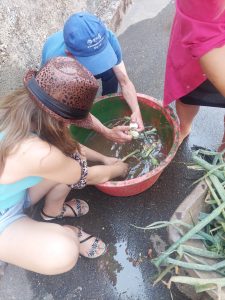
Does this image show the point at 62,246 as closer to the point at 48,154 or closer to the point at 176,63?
the point at 48,154

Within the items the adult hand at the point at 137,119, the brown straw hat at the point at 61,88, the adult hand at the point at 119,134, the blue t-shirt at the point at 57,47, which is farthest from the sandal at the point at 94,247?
the blue t-shirt at the point at 57,47

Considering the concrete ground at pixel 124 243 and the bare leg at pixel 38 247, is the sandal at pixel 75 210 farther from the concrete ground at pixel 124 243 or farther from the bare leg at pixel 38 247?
the bare leg at pixel 38 247

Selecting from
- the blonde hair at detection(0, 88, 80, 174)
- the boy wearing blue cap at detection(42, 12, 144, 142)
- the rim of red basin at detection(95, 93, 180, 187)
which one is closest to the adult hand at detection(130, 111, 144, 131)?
the boy wearing blue cap at detection(42, 12, 144, 142)

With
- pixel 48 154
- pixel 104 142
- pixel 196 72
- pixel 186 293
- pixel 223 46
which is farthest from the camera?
pixel 104 142

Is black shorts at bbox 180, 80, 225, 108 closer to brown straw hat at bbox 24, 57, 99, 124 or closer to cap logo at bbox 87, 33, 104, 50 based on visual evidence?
cap logo at bbox 87, 33, 104, 50

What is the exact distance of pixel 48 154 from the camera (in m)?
1.51

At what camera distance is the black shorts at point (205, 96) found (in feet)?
6.17

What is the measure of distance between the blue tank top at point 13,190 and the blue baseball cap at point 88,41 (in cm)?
62

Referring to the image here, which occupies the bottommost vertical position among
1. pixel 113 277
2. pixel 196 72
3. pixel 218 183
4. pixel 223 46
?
pixel 113 277

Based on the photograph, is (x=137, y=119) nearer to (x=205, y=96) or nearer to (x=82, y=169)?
(x=205, y=96)

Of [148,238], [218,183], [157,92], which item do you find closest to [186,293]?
[148,238]

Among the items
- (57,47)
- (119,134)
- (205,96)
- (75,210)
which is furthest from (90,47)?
(75,210)

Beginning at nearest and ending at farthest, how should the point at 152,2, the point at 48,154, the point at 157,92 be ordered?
1. the point at 48,154
2. the point at 157,92
3. the point at 152,2

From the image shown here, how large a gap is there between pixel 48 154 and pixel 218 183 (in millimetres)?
693
